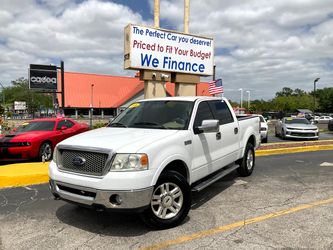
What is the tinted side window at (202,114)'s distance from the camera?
5516 millimetres

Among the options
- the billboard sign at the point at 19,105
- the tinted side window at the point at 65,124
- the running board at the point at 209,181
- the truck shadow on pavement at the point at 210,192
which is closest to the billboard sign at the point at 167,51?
the tinted side window at the point at 65,124

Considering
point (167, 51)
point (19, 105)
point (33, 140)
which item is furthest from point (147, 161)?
point (19, 105)

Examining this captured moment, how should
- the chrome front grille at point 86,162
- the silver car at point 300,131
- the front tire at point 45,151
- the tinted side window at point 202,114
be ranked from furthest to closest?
the silver car at point 300,131, the front tire at point 45,151, the tinted side window at point 202,114, the chrome front grille at point 86,162

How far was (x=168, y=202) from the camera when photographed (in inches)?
179

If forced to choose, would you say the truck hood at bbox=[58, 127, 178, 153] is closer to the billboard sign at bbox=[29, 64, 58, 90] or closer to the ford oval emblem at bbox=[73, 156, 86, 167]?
the ford oval emblem at bbox=[73, 156, 86, 167]

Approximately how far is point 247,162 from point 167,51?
7446 mm

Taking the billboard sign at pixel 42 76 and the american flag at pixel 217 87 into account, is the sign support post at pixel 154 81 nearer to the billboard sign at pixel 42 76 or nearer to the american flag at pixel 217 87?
the american flag at pixel 217 87

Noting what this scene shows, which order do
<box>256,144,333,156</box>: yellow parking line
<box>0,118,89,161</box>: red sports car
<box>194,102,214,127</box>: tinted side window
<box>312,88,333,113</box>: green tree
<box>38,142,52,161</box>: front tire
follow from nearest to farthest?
1. <box>194,102,214,127</box>: tinted side window
2. <box>0,118,89,161</box>: red sports car
3. <box>38,142,52,161</box>: front tire
4. <box>256,144,333,156</box>: yellow parking line
5. <box>312,88,333,113</box>: green tree

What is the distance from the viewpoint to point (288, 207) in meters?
5.50

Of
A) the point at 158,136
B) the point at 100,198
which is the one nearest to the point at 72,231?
the point at 100,198

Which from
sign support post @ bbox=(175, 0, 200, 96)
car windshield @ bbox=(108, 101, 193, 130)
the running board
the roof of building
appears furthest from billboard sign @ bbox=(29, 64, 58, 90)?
the roof of building

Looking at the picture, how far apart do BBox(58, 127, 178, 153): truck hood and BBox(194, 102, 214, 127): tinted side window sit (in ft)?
2.16

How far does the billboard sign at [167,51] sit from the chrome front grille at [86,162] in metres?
8.80

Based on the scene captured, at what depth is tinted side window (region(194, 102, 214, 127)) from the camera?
552 cm
